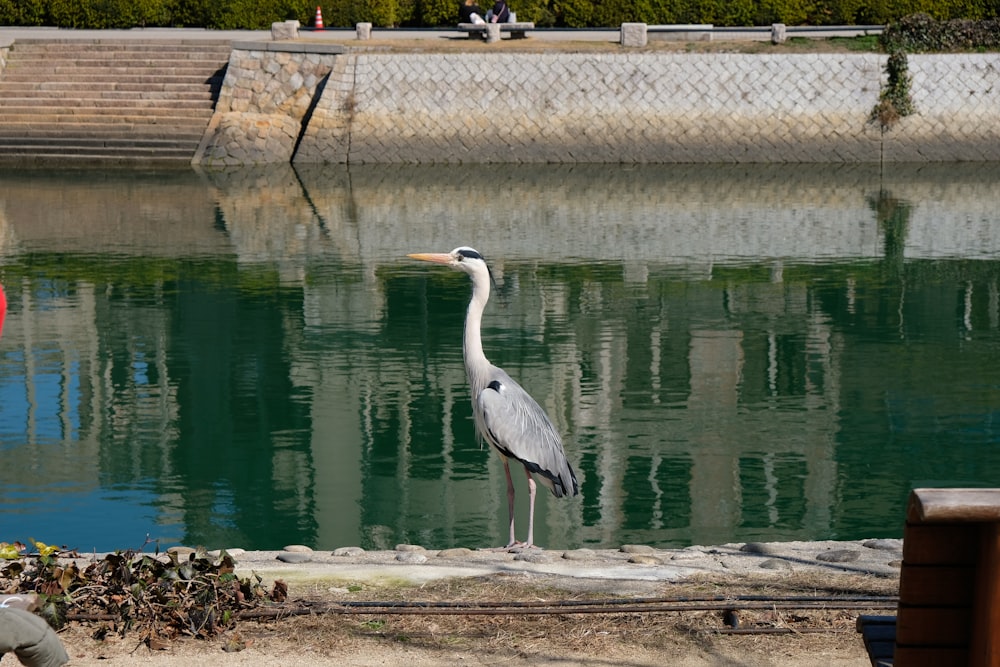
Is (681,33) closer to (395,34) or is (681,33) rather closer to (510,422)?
(395,34)

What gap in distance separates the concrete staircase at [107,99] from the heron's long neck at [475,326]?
24156 mm

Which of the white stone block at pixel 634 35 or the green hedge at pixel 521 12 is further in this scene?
the green hedge at pixel 521 12

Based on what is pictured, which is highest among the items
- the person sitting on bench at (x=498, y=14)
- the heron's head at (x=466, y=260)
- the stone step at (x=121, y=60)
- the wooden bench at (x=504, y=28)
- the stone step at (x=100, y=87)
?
the person sitting on bench at (x=498, y=14)

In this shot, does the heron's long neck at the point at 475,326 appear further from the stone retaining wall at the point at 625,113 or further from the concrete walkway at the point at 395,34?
the concrete walkway at the point at 395,34

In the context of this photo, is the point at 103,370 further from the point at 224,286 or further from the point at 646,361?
the point at 646,361

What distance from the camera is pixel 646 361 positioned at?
15.6m

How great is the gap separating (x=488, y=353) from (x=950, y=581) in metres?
11.8

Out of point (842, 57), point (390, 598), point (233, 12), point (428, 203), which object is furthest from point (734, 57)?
point (390, 598)

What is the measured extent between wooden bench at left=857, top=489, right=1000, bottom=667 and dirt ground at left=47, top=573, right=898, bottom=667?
2.03 m

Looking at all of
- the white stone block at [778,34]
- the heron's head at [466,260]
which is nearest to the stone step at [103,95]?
the white stone block at [778,34]

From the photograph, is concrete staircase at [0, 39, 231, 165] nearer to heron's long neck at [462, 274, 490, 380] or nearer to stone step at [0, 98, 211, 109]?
stone step at [0, 98, 211, 109]

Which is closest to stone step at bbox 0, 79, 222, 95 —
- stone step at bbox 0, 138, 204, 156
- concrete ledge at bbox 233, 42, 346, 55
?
concrete ledge at bbox 233, 42, 346, 55

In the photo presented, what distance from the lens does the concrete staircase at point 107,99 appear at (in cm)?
3250

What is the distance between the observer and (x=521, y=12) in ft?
131
